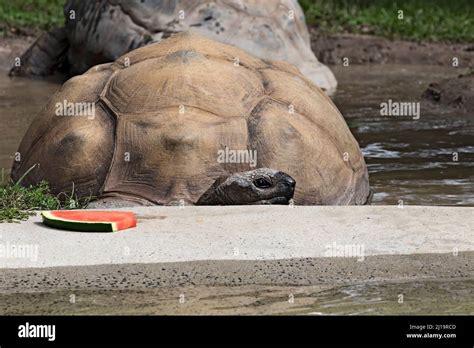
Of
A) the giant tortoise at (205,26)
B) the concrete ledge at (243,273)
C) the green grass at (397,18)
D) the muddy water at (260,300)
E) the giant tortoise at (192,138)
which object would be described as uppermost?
the green grass at (397,18)

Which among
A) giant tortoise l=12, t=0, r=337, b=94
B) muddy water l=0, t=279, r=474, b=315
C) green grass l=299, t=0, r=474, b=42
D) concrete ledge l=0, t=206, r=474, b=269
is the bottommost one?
muddy water l=0, t=279, r=474, b=315

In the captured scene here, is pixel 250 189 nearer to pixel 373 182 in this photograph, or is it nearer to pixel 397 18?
pixel 373 182

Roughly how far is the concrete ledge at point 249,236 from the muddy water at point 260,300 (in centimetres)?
15

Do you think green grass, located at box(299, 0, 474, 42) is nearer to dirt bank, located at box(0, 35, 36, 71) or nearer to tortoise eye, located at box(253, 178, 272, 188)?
dirt bank, located at box(0, 35, 36, 71)

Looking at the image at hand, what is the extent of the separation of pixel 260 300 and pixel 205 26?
24.8 feet

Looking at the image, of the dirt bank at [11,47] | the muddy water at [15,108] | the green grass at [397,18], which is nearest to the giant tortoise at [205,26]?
the muddy water at [15,108]

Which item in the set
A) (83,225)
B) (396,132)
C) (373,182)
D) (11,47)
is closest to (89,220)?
(83,225)

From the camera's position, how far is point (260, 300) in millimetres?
4332

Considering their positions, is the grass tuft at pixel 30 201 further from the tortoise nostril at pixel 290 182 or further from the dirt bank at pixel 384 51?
the dirt bank at pixel 384 51

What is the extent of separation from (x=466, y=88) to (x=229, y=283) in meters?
6.71

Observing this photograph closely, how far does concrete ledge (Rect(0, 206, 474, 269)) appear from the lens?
460 centimetres

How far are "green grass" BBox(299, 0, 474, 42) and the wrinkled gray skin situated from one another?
906 cm

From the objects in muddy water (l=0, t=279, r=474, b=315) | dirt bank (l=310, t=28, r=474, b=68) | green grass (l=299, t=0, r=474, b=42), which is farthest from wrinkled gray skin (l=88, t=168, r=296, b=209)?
green grass (l=299, t=0, r=474, b=42)

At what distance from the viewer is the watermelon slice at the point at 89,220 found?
4.98 meters
